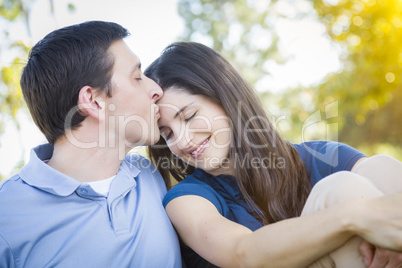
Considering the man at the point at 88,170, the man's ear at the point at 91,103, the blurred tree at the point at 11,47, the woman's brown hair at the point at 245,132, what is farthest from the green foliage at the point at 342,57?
the blurred tree at the point at 11,47

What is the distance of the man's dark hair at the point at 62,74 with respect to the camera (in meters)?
1.94

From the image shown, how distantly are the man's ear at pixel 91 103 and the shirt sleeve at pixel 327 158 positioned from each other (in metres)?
1.10

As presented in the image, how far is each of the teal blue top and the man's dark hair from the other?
624 millimetres

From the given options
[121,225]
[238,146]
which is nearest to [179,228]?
[121,225]

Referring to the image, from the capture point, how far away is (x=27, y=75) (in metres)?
1.99

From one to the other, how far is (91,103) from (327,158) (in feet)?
4.05

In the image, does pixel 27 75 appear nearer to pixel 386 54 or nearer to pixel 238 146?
pixel 238 146

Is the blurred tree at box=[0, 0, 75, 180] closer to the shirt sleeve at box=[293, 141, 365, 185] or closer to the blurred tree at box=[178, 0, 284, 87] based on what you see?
the shirt sleeve at box=[293, 141, 365, 185]

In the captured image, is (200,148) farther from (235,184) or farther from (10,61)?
(10,61)

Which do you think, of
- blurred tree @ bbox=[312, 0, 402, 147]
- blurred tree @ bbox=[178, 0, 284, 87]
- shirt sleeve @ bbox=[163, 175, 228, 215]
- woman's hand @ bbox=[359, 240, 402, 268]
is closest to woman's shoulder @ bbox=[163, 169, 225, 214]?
shirt sleeve @ bbox=[163, 175, 228, 215]

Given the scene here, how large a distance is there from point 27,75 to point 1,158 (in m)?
1.45

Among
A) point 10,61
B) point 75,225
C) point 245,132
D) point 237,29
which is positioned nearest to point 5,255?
point 75,225

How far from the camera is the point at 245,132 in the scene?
2145mm

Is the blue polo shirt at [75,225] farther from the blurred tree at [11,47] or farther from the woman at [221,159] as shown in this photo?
the blurred tree at [11,47]
